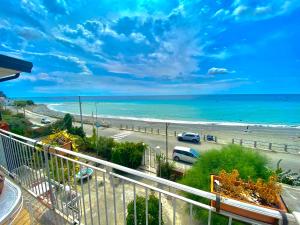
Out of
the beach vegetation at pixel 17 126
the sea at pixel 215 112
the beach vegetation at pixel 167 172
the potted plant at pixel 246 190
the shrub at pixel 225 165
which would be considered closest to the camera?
the potted plant at pixel 246 190

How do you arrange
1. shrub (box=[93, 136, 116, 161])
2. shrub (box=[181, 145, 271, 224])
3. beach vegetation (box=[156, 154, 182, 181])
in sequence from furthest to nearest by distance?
1. shrub (box=[93, 136, 116, 161])
2. beach vegetation (box=[156, 154, 182, 181])
3. shrub (box=[181, 145, 271, 224])

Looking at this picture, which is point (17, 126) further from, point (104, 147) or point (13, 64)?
point (13, 64)

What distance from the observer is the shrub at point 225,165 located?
5.55 meters

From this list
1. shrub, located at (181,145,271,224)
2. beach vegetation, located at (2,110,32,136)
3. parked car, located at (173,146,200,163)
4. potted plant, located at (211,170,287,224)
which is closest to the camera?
potted plant, located at (211,170,287,224)

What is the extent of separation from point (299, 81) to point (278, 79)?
16.8 metres

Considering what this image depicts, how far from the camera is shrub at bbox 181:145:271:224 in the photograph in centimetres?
555

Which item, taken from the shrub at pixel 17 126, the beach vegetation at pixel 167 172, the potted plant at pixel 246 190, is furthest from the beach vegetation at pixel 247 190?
the shrub at pixel 17 126

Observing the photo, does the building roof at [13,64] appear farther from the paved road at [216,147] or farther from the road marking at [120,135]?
the road marking at [120,135]

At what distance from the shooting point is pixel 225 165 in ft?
18.9

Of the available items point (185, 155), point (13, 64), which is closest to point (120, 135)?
point (185, 155)

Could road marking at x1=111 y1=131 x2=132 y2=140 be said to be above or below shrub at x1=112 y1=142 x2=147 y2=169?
below

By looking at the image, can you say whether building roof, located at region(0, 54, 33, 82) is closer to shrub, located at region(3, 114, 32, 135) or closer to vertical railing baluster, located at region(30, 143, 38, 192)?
vertical railing baluster, located at region(30, 143, 38, 192)

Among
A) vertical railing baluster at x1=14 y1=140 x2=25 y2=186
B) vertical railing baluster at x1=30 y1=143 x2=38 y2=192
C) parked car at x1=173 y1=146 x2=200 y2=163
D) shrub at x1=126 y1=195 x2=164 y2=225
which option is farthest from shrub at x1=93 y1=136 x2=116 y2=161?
vertical railing baluster at x1=30 y1=143 x2=38 y2=192

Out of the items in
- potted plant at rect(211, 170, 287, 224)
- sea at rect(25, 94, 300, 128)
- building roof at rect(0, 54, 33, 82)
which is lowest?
sea at rect(25, 94, 300, 128)
